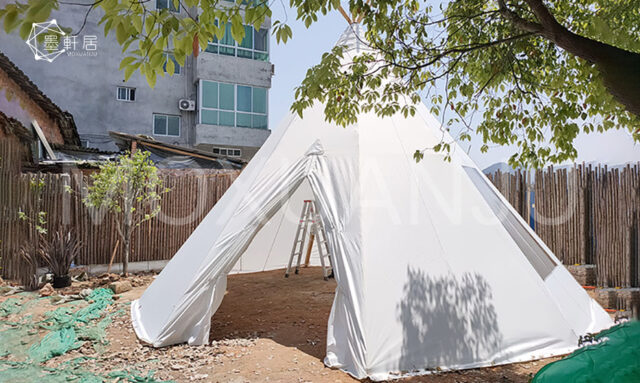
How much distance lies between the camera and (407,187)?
4219 millimetres

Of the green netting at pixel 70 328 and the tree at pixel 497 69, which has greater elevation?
the tree at pixel 497 69

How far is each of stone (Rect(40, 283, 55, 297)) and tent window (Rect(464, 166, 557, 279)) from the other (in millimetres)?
6528

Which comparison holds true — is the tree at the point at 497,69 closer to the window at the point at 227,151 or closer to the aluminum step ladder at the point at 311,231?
the aluminum step ladder at the point at 311,231

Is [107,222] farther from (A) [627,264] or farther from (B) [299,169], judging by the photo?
(A) [627,264]

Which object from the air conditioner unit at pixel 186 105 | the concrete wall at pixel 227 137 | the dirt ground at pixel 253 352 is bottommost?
the dirt ground at pixel 253 352

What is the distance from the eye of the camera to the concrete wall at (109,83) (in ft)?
51.4

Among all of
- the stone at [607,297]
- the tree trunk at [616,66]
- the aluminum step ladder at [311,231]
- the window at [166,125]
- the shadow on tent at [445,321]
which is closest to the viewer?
the tree trunk at [616,66]

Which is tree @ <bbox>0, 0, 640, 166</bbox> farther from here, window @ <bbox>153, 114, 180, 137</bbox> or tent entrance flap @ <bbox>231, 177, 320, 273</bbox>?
window @ <bbox>153, 114, 180, 137</bbox>

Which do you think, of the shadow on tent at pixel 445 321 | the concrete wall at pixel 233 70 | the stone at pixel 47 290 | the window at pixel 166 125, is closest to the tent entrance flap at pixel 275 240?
the stone at pixel 47 290

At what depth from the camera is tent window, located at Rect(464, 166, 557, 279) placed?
4402mm

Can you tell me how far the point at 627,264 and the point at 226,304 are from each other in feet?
19.3

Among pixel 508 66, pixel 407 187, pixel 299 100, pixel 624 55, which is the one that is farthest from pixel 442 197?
pixel 624 55

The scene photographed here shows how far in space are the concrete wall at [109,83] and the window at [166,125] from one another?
0.18 meters

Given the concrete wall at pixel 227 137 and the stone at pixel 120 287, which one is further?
the concrete wall at pixel 227 137
